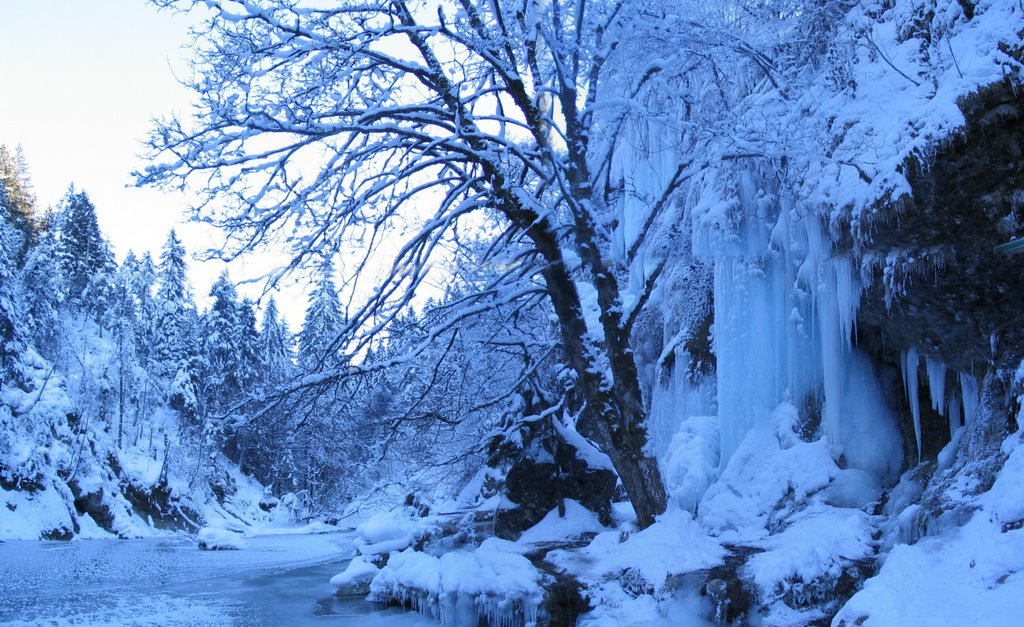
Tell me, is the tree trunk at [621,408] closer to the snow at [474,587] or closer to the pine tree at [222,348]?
the snow at [474,587]

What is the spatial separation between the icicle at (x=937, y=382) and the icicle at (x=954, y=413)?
0.30 feet

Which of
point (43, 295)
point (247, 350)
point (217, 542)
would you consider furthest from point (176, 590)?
point (247, 350)

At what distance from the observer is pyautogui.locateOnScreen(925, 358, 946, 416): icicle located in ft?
27.5

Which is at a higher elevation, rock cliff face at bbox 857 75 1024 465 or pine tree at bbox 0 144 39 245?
pine tree at bbox 0 144 39 245

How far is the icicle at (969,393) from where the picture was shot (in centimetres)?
Answer: 773

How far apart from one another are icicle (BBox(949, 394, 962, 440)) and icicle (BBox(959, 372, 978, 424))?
227mm

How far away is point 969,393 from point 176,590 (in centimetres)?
1278

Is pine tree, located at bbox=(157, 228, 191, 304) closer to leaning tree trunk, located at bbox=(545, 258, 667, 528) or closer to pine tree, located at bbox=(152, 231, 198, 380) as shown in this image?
pine tree, located at bbox=(152, 231, 198, 380)

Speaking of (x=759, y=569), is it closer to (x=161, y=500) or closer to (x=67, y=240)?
(x=161, y=500)

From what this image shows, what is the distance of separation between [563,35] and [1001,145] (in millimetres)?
4681

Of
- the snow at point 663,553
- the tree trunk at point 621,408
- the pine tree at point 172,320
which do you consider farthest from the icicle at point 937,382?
the pine tree at point 172,320

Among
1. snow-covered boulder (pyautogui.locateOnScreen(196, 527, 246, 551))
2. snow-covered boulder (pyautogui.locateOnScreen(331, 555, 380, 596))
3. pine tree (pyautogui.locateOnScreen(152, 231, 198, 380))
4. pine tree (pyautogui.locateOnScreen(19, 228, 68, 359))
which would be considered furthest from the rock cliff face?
pine tree (pyautogui.locateOnScreen(152, 231, 198, 380))

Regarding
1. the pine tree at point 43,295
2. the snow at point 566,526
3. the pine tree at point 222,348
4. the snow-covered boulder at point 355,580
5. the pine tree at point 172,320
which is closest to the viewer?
the snow at point 566,526

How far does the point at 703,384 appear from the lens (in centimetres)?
1266
